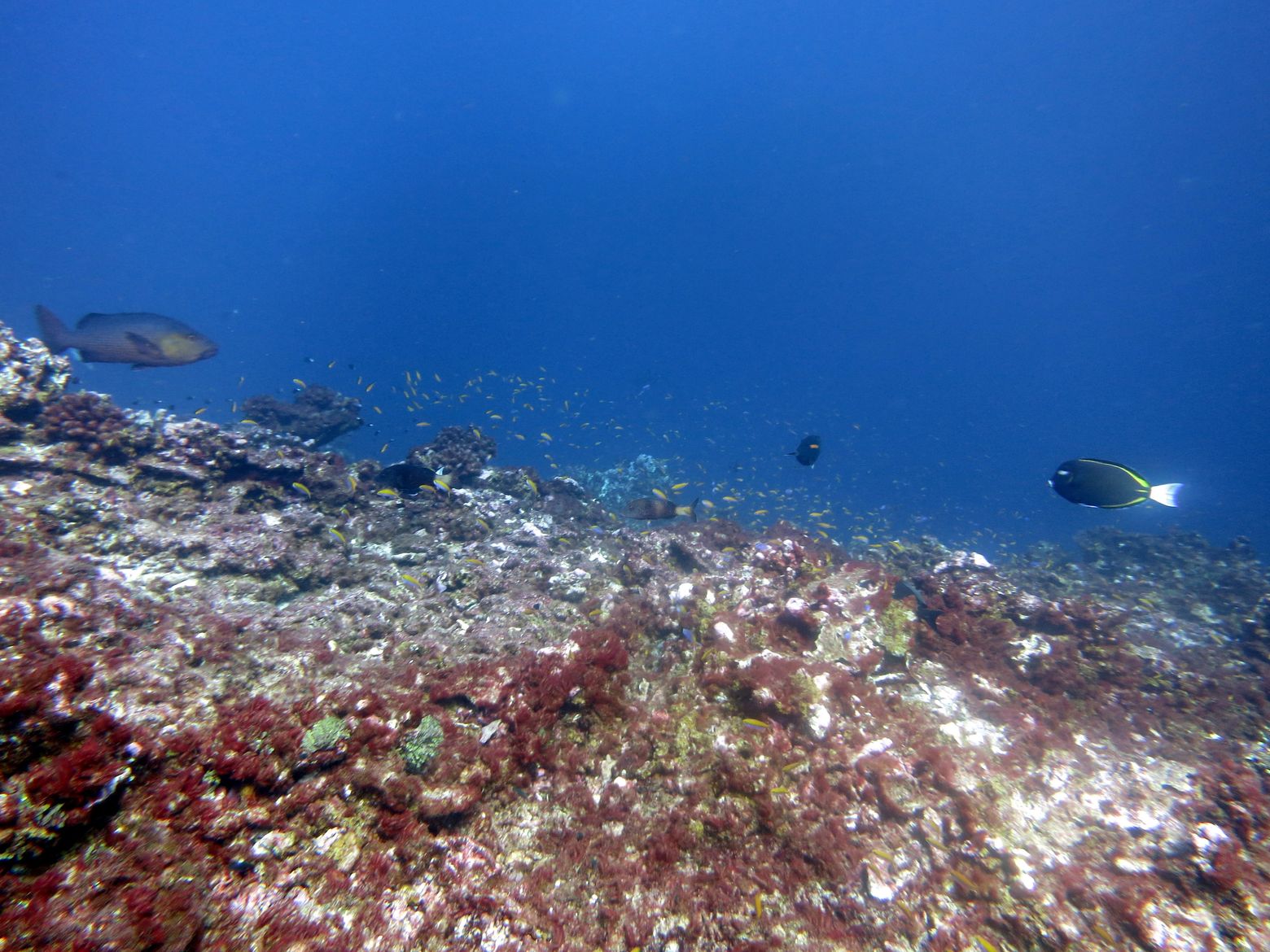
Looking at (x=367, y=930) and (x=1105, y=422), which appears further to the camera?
(x=1105, y=422)

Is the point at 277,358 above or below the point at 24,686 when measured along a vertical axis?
above

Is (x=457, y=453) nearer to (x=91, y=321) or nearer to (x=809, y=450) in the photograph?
(x=91, y=321)

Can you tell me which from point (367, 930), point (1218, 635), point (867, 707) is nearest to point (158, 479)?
point (367, 930)

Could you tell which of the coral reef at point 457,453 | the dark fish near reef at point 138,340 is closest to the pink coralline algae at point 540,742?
the dark fish near reef at point 138,340

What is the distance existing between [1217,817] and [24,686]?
10.4m

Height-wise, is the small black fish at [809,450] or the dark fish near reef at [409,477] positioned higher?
the small black fish at [809,450]

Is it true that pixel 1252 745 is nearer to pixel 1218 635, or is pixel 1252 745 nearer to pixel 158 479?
pixel 1218 635

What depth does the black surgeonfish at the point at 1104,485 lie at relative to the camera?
17.0 feet

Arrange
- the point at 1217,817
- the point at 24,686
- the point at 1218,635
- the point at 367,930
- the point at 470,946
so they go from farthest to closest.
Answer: the point at 1218,635 < the point at 1217,817 < the point at 470,946 < the point at 367,930 < the point at 24,686

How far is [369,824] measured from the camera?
3545mm

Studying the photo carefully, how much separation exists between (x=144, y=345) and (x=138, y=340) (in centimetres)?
10

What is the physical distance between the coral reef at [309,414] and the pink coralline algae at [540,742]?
699 cm

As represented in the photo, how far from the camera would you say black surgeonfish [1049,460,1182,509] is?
519 cm

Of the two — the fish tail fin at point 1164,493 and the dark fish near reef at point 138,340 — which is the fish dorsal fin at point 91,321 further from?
the fish tail fin at point 1164,493
